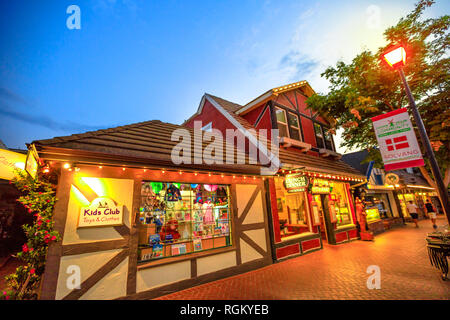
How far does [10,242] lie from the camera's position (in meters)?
9.32

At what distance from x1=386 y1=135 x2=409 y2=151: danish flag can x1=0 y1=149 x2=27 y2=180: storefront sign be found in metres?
8.97

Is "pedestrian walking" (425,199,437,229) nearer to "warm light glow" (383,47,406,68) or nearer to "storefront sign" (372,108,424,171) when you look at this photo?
"storefront sign" (372,108,424,171)

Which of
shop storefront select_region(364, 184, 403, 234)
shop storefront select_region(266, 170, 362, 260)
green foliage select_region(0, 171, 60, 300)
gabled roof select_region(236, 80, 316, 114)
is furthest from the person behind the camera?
shop storefront select_region(364, 184, 403, 234)

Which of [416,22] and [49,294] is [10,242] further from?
[416,22]

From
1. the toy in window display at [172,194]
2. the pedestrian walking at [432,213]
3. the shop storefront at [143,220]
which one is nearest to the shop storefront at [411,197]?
the pedestrian walking at [432,213]

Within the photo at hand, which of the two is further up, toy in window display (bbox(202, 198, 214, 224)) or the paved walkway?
toy in window display (bbox(202, 198, 214, 224))

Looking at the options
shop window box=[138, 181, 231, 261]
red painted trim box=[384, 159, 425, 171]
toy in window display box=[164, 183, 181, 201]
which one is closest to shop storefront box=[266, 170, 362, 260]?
shop window box=[138, 181, 231, 261]

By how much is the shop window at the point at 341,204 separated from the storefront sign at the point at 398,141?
21.6 feet

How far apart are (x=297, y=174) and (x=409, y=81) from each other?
6307mm

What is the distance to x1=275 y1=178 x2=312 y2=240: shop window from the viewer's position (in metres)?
9.06

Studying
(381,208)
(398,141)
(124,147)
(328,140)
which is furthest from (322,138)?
(124,147)

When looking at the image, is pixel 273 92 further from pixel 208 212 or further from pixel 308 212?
pixel 208 212

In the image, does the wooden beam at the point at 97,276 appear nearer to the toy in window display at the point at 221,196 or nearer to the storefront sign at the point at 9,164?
the storefront sign at the point at 9,164
